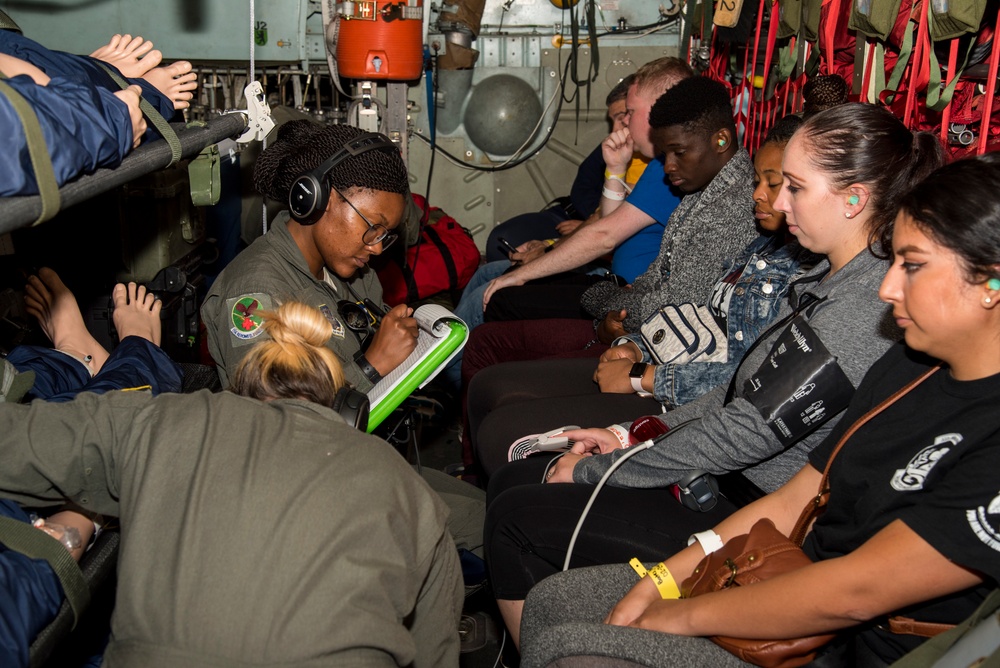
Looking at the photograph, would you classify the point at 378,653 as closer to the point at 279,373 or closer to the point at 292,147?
the point at 279,373

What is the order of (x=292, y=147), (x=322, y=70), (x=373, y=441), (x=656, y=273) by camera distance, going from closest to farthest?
1. (x=373, y=441)
2. (x=292, y=147)
3. (x=656, y=273)
4. (x=322, y=70)

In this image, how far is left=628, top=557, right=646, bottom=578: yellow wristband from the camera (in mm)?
1858

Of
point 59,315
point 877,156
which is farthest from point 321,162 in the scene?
point 877,156

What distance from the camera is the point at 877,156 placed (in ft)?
6.42

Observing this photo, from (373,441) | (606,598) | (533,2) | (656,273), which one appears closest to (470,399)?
(656,273)

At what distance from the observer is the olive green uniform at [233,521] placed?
132 centimetres

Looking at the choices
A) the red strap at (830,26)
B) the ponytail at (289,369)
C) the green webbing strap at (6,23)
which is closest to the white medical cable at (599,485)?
the ponytail at (289,369)

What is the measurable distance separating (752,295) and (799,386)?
0.65 metres

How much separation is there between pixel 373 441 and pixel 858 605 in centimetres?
87

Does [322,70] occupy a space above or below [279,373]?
above

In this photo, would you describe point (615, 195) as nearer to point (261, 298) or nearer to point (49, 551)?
point (261, 298)

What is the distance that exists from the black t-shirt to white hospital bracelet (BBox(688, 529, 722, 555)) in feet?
0.62

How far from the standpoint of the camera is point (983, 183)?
1395 mm

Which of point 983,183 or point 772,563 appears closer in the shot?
point 983,183
